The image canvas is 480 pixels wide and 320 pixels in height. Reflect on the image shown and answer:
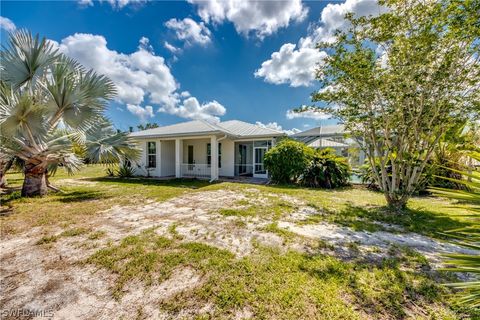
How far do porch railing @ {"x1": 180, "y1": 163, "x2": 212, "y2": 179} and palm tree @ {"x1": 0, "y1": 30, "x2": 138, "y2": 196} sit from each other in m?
5.85

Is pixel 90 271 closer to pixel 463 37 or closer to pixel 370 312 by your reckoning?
pixel 370 312

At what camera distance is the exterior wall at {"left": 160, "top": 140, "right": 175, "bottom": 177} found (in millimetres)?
14305

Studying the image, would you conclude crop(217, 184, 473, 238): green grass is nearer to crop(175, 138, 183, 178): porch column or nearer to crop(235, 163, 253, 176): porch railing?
crop(235, 163, 253, 176): porch railing

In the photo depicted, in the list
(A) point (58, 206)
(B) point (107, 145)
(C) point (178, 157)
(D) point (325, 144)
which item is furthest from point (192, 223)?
(D) point (325, 144)

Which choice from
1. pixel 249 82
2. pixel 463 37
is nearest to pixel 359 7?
pixel 463 37

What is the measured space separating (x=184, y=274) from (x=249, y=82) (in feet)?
54.6

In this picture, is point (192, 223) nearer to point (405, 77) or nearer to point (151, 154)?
point (405, 77)

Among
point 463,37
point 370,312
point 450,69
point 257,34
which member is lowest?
point 370,312

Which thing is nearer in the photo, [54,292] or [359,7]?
[54,292]

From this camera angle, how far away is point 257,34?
Answer: 12.9 metres

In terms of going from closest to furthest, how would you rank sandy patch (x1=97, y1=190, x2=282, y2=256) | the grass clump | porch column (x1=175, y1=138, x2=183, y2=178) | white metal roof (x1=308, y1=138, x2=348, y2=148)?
sandy patch (x1=97, y1=190, x2=282, y2=256)
the grass clump
porch column (x1=175, y1=138, x2=183, y2=178)
white metal roof (x1=308, y1=138, x2=348, y2=148)

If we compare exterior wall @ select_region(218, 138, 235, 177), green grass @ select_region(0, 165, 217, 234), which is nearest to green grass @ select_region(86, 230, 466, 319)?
green grass @ select_region(0, 165, 217, 234)

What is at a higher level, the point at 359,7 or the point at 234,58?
the point at 234,58

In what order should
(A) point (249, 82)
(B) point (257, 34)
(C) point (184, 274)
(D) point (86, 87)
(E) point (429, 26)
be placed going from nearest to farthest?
(C) point (184, 274) → (E) point (429, 26) → (D) point (86, 87) → (B) point (257, 34) → (A) point (249, 82)
